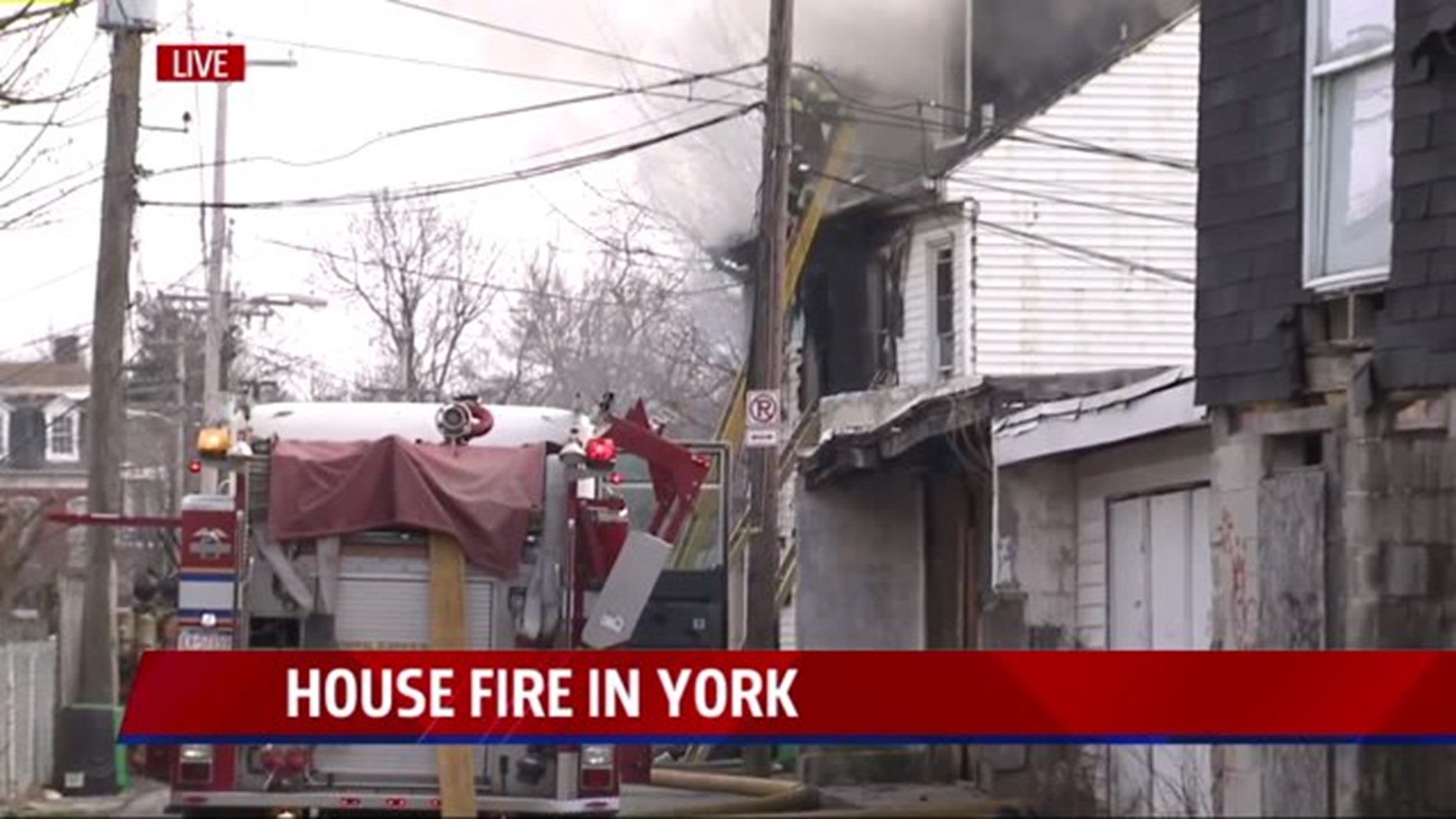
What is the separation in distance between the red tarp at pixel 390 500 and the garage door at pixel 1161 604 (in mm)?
4122

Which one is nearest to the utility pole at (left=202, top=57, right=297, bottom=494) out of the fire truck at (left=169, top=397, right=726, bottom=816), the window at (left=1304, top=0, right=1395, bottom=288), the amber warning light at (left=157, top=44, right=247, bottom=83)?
the amber warning light at (left=157, top=44, right=247, bottom=83)

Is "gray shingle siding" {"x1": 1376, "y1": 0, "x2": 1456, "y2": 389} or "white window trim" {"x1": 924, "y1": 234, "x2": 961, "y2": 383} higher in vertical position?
"white window trim" {"x1": 924, "y1": 234, "x2": 961, "y2": 383}

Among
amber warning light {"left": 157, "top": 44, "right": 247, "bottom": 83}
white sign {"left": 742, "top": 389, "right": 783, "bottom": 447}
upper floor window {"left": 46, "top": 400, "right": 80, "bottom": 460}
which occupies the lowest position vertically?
white sign {"left": 742, "top": 389, "right": 783, "bottom": 447}

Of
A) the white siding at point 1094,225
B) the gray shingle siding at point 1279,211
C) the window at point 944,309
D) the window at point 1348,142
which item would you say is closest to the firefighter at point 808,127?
the window at point 944,309

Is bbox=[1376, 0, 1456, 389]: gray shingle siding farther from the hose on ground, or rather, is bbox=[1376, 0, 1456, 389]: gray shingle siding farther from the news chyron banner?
the hose on ground

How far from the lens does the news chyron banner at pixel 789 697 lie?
816cm

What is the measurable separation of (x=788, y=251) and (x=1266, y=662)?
724 inches

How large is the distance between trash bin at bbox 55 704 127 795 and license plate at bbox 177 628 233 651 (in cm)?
778

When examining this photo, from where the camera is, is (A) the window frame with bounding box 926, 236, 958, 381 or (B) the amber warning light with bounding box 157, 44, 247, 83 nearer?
(B) the amber warning light with bounding box 157, 44, 247, 83

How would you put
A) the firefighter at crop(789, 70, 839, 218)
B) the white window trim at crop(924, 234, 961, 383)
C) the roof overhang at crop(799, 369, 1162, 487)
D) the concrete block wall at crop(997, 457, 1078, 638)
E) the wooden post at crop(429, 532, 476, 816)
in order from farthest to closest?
the firefighter at crop(789, 70, 839, 218) → the white window trim at crop(924, 234, 961, 383) → the roof overhang at crop(799, 369, 1162, 487) → the concrete block wall at crop(997, 457, 1078, 638) → the wooden post at crop(429, 532, 476, 816)

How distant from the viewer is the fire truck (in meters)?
9.95

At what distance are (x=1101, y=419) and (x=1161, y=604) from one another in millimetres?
1155

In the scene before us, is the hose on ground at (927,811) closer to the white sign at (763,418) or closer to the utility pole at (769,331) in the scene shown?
the utility pole at (769,331)

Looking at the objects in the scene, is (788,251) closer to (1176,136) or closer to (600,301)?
(1176,136)
